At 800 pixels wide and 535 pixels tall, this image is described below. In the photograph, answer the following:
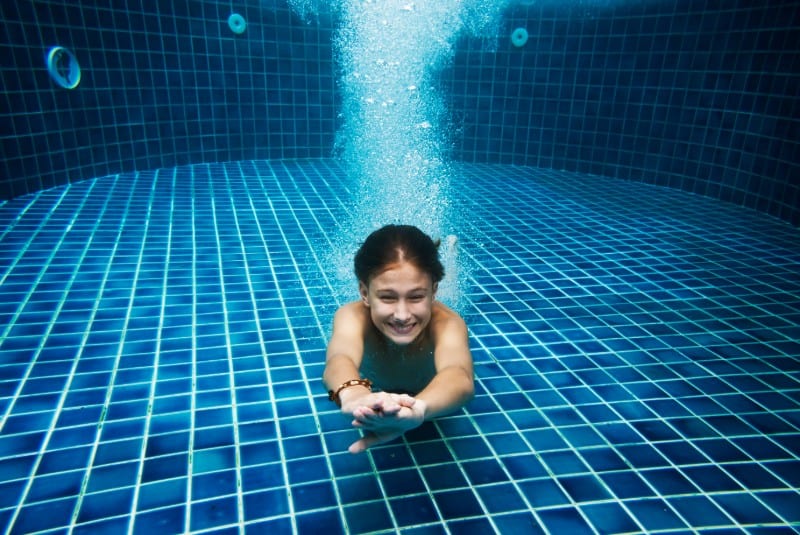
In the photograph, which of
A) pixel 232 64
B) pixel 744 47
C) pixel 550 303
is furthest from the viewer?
pixel 232 64

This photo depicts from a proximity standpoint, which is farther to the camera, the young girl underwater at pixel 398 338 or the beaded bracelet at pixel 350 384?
the beaded bracelet at pixel 350 384

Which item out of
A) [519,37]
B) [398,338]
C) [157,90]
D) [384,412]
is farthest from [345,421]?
[519,37]

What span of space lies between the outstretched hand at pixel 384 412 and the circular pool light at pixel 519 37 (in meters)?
6.10

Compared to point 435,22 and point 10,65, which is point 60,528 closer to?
point 10,65

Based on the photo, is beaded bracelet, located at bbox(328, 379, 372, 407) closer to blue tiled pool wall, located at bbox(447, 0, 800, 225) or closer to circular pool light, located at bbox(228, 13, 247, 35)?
blue tiled pool wall, located at bbox(447, 0, 800, 225)

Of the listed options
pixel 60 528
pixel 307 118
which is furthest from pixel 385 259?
pixel 307 118

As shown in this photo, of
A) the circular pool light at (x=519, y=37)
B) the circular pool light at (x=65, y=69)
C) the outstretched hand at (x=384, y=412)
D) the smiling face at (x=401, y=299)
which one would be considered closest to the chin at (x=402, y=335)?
the smiling face at (x=401, y=299)

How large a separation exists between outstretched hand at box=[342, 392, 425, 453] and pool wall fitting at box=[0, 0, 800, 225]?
15.5 ft

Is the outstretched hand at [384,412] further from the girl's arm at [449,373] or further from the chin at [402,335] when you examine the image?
the chin at [402,335]

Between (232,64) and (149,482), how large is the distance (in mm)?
5612

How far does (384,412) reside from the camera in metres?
1.29

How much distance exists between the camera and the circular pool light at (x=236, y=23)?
6.14m

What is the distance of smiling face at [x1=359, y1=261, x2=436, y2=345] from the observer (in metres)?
1.69

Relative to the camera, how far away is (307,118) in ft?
22.7
